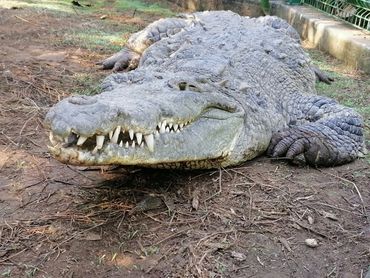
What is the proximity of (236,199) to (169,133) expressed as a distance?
59cm

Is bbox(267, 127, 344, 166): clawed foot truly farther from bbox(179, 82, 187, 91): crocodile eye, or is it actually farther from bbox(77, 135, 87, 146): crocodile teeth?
bbox(77, 135, 87, 146): crocodile teeth

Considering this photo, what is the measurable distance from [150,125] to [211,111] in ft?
2.37

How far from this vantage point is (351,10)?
6.96 meters

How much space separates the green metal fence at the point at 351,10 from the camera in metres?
6.54

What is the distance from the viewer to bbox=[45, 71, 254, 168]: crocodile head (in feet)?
7.88

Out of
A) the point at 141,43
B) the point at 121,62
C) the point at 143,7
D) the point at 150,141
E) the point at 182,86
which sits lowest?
the point at 143,7

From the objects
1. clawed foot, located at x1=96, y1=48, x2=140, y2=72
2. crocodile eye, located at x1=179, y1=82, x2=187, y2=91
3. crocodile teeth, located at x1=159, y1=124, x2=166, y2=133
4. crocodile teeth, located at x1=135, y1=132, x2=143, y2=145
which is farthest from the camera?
clawed foot, located at x1=96, y1=48, x2=140, y2=72

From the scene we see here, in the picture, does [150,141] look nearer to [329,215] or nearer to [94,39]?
[329,215]

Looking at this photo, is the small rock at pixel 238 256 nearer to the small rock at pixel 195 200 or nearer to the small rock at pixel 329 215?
the small rock at pixel 195 200

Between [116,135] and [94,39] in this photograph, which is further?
[94,39]

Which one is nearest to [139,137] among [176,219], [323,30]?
[176,219]

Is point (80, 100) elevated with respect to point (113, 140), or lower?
elevated

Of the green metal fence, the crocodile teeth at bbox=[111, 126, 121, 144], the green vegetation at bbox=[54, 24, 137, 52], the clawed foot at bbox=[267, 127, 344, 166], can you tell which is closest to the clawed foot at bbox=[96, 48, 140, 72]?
the green vegetation at bbox=[54, 24, 137, 52]

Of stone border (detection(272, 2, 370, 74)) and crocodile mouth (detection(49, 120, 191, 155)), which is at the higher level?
crocodile mouth (detection(49, 120, 191, 155))
